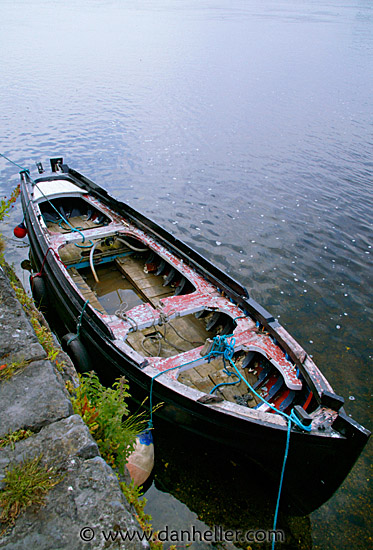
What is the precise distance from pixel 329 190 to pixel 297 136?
7105 mm

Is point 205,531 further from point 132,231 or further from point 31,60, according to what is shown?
point 31,60

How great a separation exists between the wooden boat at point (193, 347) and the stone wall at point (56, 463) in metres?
2.96

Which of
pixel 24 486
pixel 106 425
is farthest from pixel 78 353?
pixel 24 486

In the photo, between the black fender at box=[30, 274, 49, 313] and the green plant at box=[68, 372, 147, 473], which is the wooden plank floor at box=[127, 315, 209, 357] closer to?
the black fender at box=[30, 274, 49, 313]

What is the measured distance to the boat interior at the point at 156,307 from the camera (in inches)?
255

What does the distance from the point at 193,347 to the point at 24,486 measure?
539 centimetres

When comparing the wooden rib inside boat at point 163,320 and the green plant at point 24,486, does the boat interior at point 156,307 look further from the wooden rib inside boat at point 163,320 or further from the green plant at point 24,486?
the green plant at point 24,486

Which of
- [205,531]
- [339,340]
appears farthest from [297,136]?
[205,531]

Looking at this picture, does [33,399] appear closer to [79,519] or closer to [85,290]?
[79,519]

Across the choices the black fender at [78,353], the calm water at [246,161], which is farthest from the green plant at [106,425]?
the black fender at [78,353]

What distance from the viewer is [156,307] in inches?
306

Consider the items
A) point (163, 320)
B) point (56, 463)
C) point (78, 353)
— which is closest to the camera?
point (56, 463)

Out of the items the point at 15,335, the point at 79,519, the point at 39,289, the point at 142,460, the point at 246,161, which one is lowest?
the point at 142,460

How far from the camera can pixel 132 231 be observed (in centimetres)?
991
